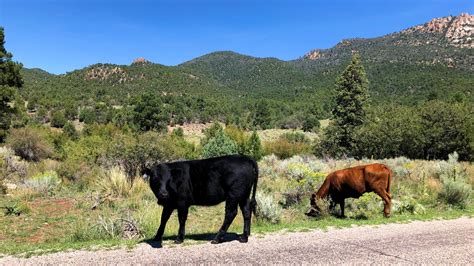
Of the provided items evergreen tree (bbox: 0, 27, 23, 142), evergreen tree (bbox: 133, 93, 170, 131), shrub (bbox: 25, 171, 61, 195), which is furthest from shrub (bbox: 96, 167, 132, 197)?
evergreen tree (bbox: 133, 93, 170, 131)

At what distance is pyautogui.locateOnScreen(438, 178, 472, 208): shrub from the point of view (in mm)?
11898

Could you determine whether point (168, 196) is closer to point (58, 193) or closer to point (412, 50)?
point (58, 193)

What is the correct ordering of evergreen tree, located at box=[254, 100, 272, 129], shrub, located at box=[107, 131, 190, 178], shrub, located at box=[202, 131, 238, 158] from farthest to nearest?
evergreen tree, located at box=[254, 100, 272, 129]
shrub, located at box=[202, 131, 238, 158]
shrub, located at box=[107, 131, 190, 178]

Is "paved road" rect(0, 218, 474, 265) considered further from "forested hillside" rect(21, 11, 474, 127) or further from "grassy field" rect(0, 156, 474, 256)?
"forested hillside" rect(21, 11, 474, 127)

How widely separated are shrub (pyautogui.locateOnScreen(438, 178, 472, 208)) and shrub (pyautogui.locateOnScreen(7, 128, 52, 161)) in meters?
35.2

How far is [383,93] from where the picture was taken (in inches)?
3947

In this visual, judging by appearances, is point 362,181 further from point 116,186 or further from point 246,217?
point 116,186

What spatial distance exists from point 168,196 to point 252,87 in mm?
134039

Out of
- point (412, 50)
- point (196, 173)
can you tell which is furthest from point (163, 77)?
point (196, 173)

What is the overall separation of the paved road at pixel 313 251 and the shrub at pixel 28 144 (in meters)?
34.1

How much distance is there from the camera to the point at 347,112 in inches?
1794

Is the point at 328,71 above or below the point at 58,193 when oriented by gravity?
above

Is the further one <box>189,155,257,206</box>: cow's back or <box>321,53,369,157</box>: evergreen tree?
<box>321,53,369,157</box>: evergreen tree

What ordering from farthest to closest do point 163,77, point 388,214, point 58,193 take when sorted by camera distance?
point 163,77, point 58,193, point 388,214
